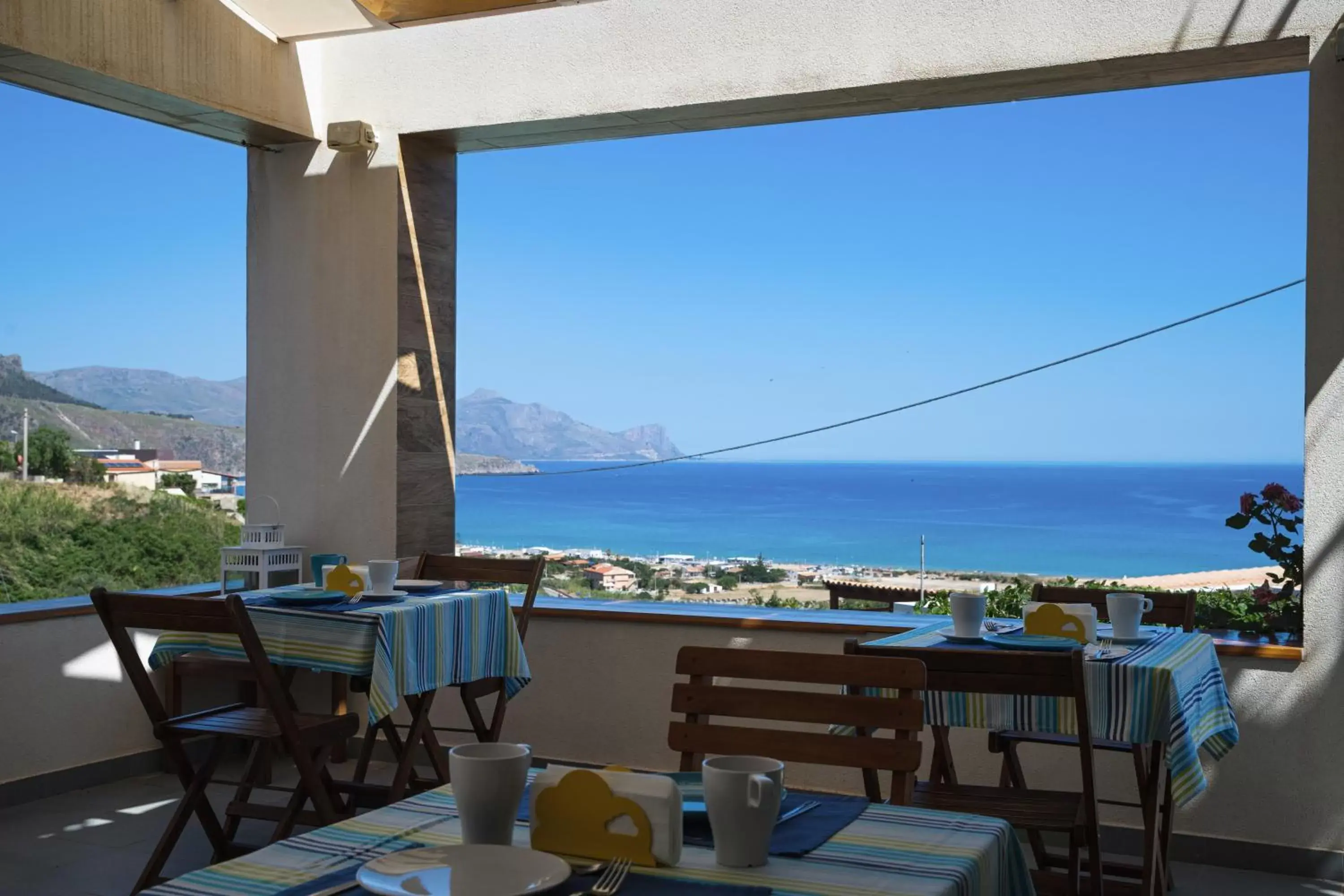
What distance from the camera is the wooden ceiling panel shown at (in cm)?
475

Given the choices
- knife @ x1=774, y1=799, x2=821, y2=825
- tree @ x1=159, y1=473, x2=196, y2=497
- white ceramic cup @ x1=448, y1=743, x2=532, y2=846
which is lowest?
knife @ x1=774, y1=799, x2=821, y2=825

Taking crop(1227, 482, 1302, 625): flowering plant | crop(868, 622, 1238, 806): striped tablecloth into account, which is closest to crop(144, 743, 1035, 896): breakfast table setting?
crop(868, 622, 1238, 806): striped tablecloth

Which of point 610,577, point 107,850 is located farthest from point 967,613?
point 610,577

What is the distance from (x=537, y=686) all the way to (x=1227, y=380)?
120ft

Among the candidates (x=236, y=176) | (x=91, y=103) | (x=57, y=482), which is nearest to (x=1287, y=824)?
(x=91, y=103)

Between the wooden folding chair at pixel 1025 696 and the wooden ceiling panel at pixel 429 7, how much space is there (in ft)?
10.0

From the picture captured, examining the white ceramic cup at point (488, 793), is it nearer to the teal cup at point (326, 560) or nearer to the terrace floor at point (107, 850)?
the terrace floor at point (107, 850)

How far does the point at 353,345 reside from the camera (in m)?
5.12

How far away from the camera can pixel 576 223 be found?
1446 inches

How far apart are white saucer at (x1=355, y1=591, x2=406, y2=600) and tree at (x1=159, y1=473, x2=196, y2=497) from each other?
8.97m

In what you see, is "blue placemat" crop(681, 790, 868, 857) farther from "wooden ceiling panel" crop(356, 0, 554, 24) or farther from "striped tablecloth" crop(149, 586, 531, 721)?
"wooden ceiling panel" crop(356, 0, 554, 24)

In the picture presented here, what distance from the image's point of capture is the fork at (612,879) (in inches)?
45.0

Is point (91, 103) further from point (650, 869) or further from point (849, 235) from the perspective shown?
point (849, 235)

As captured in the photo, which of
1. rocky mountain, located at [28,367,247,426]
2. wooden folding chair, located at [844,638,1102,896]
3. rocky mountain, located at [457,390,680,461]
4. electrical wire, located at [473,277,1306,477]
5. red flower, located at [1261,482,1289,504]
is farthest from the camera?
rocky mountain, located at [457,390,680,461]
